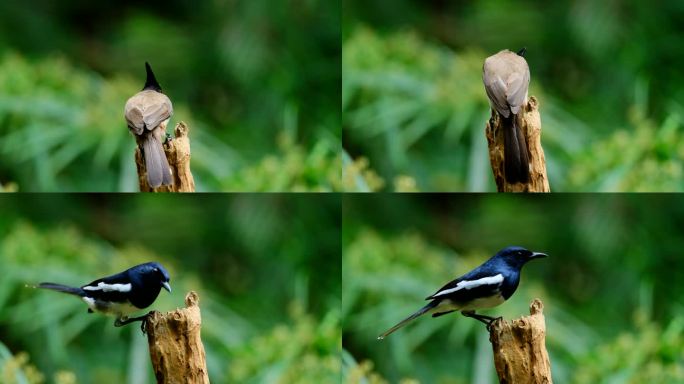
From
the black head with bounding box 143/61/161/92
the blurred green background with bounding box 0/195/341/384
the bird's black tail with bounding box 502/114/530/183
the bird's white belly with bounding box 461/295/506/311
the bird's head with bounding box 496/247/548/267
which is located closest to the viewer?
the bird's black tail with bounding box 502/114/530/183

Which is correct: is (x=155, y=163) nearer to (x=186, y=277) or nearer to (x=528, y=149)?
(x=186, y=277)

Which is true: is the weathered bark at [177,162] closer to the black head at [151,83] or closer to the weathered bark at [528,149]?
the black head at [151,83]

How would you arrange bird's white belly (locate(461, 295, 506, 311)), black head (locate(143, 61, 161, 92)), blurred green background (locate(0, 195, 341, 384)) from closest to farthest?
bird's white belly (locate(461, 295, 506, 311))
black head (locate(143, 61, 161, 92))
blurred green background (locate(0, 195, 341, 384))

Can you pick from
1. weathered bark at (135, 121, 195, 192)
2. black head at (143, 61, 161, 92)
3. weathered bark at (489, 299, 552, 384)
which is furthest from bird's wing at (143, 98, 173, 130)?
weathered bark at (489, 299, 552, 384)

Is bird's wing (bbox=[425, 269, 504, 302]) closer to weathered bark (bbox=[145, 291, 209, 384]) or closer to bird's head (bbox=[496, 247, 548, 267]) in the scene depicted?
bird's head (bbox=[496, 247, 548, 267])

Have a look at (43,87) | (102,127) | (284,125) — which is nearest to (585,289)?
(284,125)
